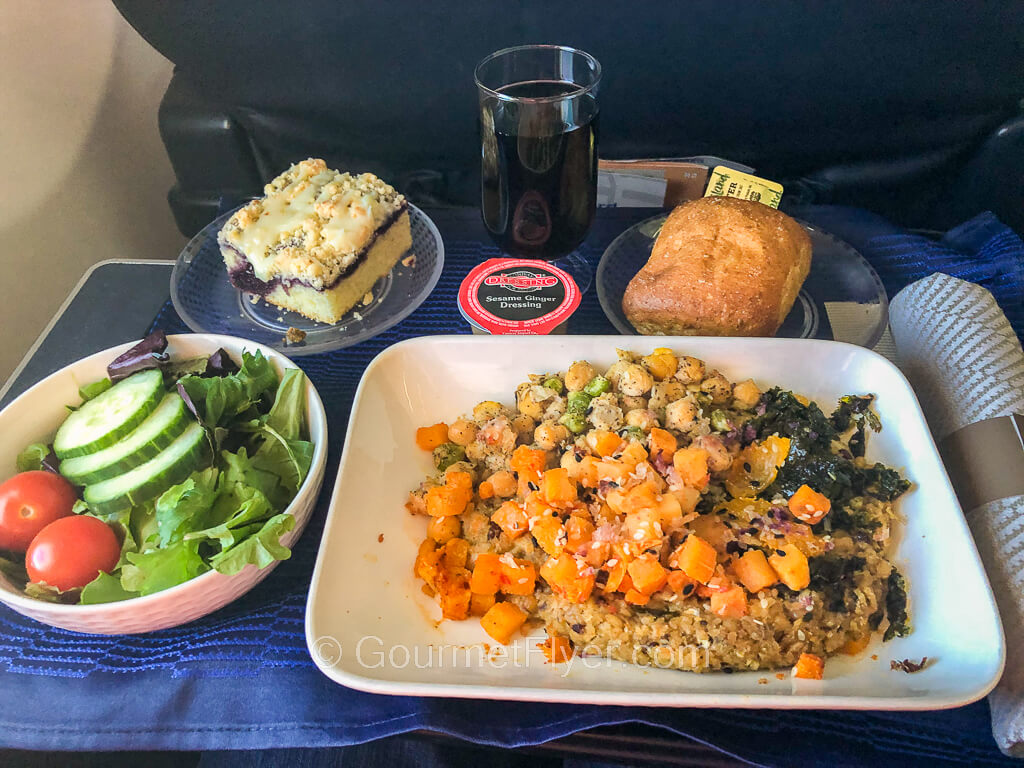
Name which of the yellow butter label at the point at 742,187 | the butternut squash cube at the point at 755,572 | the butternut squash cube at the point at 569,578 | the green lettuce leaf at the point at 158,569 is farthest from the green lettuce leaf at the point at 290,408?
the yellow butter label at the point at 742,187

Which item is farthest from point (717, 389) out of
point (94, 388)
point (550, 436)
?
point (94, 388)

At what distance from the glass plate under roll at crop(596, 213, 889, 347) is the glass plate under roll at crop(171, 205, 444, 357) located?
1.21 ft

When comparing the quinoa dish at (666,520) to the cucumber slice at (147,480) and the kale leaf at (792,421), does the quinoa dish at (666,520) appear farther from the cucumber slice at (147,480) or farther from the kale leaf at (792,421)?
the cucumber slice at (147,480)

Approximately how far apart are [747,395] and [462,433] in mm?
450

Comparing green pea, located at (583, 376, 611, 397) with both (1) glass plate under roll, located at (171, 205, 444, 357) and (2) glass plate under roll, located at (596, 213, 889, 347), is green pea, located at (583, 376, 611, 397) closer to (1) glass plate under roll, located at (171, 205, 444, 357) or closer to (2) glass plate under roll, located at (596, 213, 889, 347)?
(2) glass plate under roll, located at (596, 213, 889, 347)

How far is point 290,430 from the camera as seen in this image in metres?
1.04

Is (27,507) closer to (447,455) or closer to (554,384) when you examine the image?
(447,455)

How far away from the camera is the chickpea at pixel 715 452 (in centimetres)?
98

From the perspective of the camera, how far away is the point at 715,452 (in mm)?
979

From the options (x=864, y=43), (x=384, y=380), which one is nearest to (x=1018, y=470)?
(x=384, y=380)

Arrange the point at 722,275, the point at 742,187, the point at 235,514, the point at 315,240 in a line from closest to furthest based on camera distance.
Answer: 1. the point at 235,514
2. the point at 722,275
3. the point at 315,240
4. the point at 742,187

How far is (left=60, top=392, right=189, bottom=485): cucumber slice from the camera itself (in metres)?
0.96

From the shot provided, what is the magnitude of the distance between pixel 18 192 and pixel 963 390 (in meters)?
2.12

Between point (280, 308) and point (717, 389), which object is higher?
point (717, 389)
